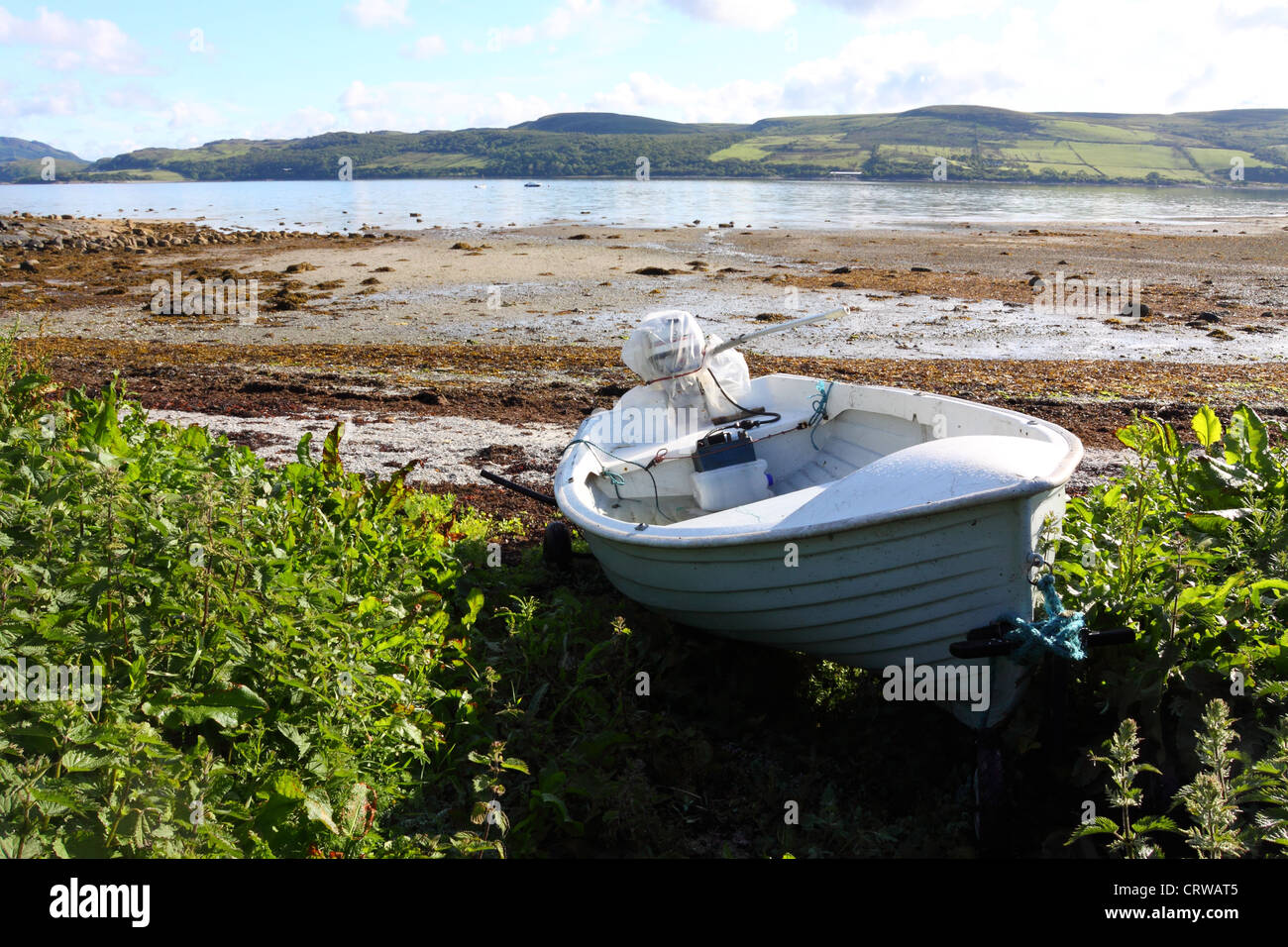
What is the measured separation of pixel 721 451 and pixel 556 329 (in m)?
10.5

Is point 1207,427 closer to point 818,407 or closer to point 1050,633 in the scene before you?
point 1050,633

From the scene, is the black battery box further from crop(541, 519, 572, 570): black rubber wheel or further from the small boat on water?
crop(541, 519, 572, 570): black rubber wheel

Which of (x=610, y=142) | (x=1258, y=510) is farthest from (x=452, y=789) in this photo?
(x=610, y=142)

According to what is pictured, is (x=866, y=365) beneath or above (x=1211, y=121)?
beneath

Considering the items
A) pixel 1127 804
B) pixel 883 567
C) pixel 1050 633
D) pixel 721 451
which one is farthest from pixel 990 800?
pixel 721 451

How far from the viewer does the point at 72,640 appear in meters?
3.07

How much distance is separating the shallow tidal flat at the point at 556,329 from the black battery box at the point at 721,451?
2.01 metres

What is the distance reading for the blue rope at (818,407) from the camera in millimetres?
7344

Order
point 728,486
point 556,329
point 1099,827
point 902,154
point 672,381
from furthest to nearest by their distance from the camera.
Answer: point 902,154, point 556,329, point 672,381, point 728,486, point 1099,827

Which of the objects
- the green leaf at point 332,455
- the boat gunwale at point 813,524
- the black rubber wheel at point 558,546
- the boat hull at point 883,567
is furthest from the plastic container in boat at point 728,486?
the green leaf at point 332,455

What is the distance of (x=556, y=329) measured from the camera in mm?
16828

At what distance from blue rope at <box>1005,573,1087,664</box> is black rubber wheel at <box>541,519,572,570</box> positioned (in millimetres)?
3273
